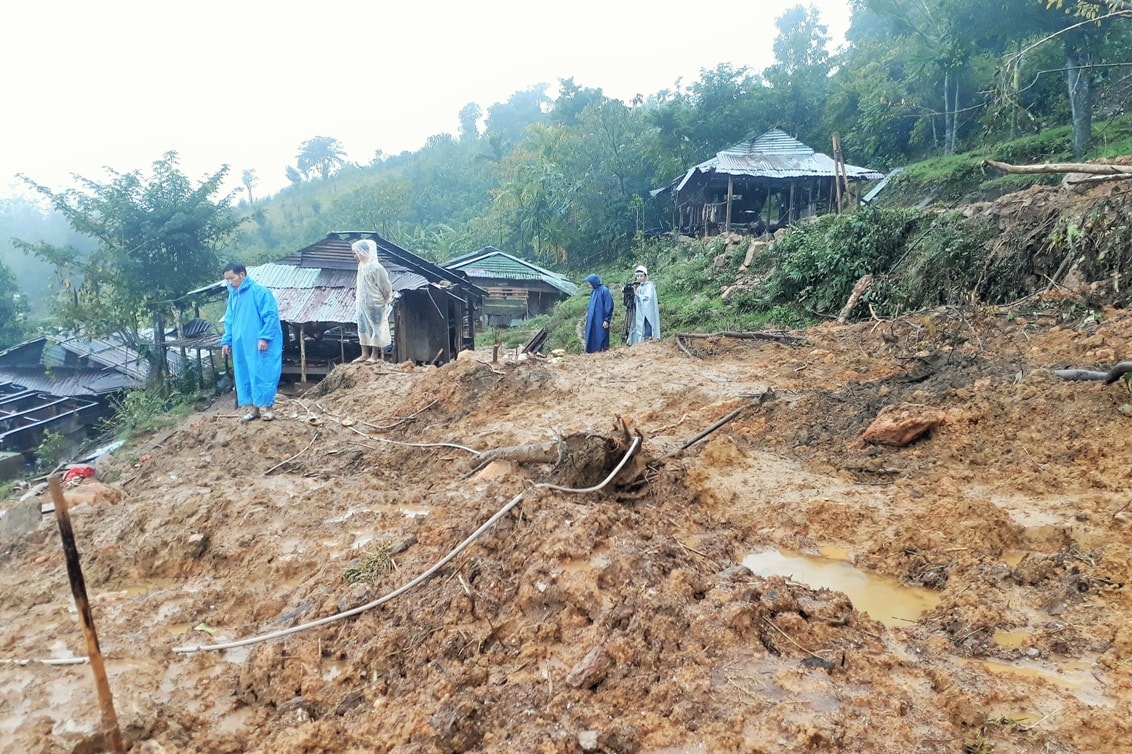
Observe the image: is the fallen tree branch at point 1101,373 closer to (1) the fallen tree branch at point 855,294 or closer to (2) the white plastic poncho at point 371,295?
(1) the fallen tree branch at point 855,294

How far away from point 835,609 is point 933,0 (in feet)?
87.5

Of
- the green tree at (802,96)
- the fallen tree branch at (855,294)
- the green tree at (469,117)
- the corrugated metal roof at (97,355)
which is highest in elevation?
the green tree at (469,117)

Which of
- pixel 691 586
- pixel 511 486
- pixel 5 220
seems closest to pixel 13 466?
pixel 511 486

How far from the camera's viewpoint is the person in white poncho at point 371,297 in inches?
381

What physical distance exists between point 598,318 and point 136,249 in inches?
670

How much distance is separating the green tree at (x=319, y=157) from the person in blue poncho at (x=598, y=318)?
2140 inches

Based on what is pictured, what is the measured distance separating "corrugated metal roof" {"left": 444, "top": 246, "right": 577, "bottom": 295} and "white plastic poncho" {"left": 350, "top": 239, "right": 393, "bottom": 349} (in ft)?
48.9

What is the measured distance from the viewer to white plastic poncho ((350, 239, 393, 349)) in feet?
31.7

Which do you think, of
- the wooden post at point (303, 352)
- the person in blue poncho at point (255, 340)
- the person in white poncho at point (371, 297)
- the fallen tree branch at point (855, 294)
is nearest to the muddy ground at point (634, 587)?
the person in blue poncho at point (255, 340)

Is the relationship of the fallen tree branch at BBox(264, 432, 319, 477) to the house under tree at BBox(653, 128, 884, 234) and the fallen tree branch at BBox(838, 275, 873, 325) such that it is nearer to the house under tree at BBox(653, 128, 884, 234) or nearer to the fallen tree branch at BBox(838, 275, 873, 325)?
the fallen tree branch at BBox(838, 275, 873, 325)

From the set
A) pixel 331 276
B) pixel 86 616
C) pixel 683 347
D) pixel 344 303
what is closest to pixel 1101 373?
pixel 683 347

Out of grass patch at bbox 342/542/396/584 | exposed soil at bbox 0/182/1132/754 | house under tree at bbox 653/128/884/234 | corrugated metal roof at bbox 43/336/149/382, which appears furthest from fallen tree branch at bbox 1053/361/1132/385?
corrugated metal roof at bbox 43/336/149/382

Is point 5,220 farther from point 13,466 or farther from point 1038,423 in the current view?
point 1038,423

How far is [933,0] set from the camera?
73.7 feet
